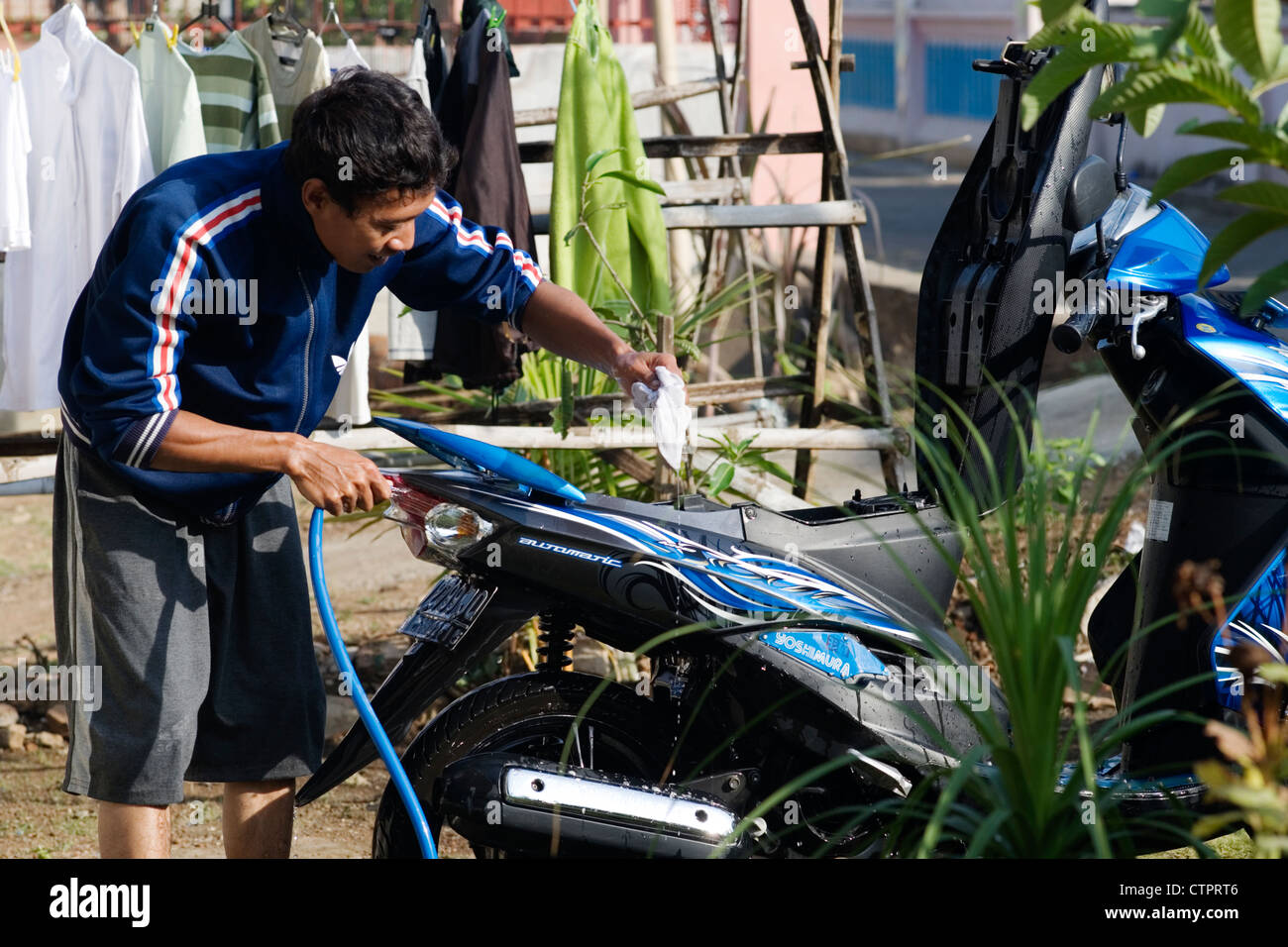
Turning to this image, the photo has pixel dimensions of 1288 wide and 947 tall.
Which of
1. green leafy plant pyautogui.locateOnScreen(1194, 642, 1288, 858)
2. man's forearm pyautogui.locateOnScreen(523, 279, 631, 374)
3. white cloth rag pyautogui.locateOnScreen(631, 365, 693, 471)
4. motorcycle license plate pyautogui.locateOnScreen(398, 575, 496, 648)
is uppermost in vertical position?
man's forearm pyautogui.locateOnScreen(523, 279, 631, 374)

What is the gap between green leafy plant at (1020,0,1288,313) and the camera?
1232 millimetres

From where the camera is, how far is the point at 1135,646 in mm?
2842

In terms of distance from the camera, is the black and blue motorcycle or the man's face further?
the black and blue motorcycle

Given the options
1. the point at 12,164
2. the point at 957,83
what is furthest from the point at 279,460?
the point at 957,83

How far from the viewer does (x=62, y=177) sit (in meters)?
3.75

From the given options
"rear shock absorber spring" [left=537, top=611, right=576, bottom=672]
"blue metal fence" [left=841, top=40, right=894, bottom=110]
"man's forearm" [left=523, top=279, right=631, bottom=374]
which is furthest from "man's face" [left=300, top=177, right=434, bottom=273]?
"blue metal fence" [left=841, top=40, right=894, bottom=110]

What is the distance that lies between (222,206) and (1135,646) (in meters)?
1.93

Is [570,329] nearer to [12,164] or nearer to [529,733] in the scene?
[529,733]

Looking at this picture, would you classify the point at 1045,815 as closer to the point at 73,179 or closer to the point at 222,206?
the point at 222,206

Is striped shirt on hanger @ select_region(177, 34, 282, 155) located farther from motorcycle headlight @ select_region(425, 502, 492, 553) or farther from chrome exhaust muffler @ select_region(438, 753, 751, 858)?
chrome exhaust muffler @ select_region(438, 753, 751, 858)

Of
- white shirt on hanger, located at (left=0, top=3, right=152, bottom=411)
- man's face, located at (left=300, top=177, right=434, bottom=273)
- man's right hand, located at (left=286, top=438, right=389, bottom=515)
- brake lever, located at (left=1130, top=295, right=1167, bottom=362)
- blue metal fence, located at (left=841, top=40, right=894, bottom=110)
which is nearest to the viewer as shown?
man's right hand, located at (left=286, top=438, right=389, bottom=515)

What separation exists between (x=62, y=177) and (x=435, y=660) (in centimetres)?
210

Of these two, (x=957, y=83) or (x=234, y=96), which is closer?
(x=234, y=96)

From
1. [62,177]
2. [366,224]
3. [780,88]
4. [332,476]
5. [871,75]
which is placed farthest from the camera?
[871,75]
